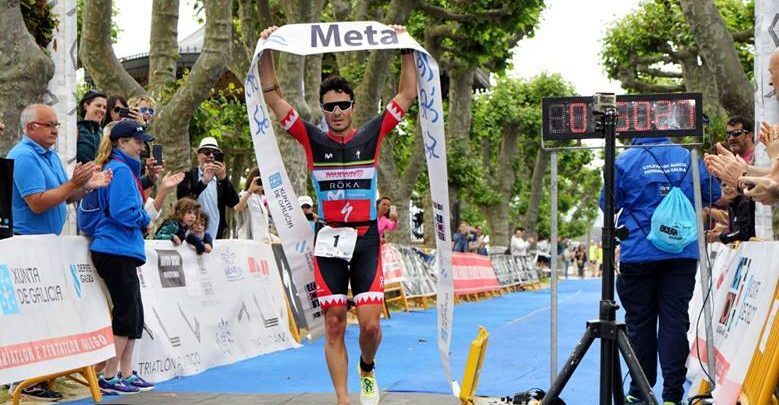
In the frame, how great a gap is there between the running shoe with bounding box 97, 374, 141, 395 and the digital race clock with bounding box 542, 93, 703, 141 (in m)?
4.13

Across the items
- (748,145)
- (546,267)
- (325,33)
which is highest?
(325,33)

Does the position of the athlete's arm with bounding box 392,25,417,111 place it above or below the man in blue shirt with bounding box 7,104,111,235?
above

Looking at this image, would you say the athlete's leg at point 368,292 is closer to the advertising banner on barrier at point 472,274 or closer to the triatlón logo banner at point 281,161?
the triatlón logo banner at point 281,161

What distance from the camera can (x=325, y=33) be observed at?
324 inches

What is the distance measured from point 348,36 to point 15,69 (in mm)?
3273

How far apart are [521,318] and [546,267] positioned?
119ft

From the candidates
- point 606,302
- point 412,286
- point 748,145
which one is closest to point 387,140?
point 412,286

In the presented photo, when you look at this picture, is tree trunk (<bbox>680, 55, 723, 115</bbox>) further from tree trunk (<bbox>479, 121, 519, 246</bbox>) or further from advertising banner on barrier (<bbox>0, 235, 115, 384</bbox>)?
tree trunk (<bbox>479, 121, 519, 246</bbox>)

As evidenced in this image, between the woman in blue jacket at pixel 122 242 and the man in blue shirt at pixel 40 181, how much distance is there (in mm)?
375

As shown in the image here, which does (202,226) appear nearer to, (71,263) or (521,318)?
(71,263)

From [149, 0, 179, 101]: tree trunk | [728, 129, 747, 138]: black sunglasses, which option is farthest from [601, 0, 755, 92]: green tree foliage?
[728, 129, 747, 138]: black sunglasses

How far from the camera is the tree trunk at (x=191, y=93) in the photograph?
14.7 m

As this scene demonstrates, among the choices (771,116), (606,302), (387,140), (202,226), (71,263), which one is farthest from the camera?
(387,140)

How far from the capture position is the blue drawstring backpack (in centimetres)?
809
